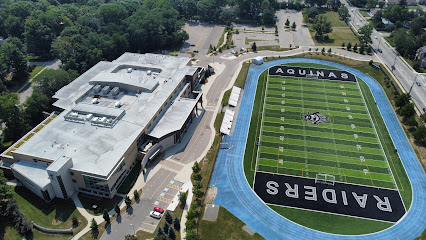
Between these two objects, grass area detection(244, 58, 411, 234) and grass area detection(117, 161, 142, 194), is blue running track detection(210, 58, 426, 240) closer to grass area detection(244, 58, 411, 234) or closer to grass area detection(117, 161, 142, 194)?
grass area detection(244, 58, 411, 234)

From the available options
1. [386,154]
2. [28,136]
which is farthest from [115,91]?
[386,154]

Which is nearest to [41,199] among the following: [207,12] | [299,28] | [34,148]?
[34,148]

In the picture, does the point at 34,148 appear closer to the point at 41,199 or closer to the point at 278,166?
the point at 41,199

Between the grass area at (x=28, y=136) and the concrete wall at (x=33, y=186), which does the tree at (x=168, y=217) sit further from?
the grass area at (x=28, y=136)

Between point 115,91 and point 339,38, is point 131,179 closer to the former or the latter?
point 115,91

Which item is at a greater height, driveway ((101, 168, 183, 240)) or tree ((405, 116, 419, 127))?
tree ((405, 116, 419, 127))

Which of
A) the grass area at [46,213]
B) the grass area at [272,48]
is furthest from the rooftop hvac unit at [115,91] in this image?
the grass area at [272,48]

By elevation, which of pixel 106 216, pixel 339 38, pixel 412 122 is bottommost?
pixel 106 216

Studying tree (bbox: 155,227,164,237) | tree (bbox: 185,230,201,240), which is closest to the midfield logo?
tree (bbox: 185,230,201,240)
